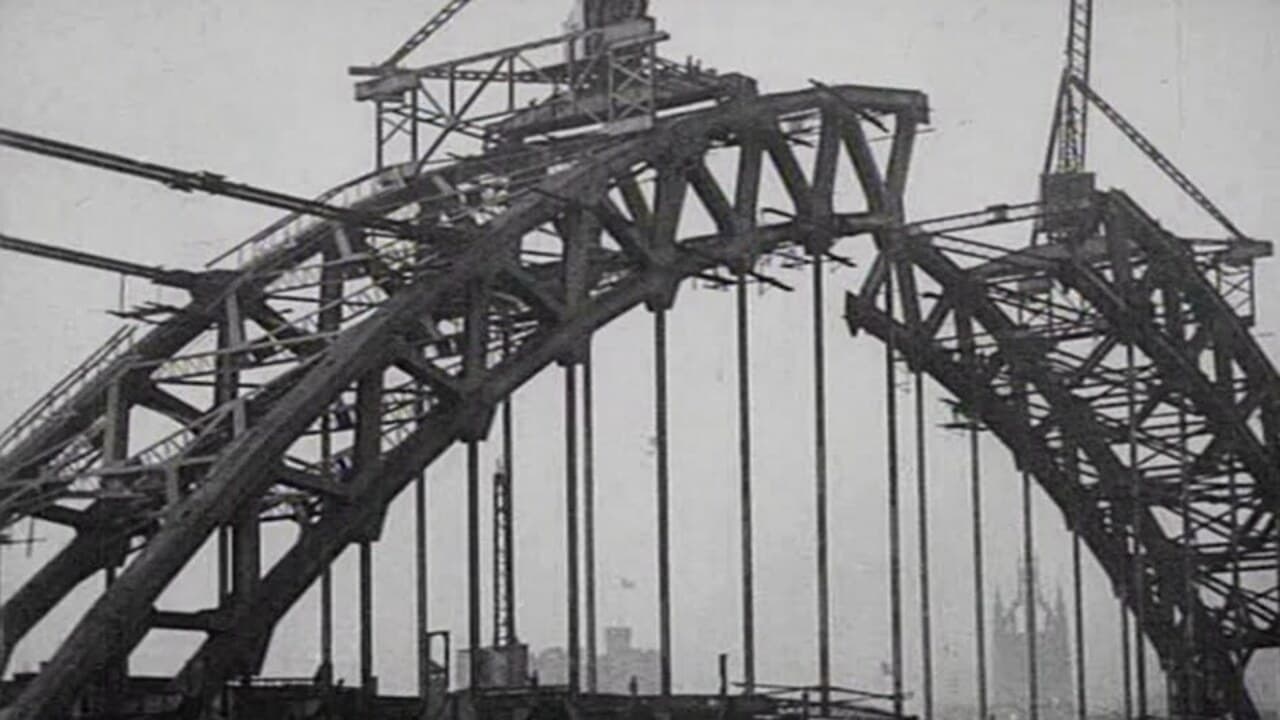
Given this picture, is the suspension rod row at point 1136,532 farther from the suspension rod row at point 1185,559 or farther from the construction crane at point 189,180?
the construction crane at point 189,180

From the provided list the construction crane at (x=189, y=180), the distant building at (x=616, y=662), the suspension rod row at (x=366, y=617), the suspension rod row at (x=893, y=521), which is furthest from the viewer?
the distant building at (x=616, y=662)

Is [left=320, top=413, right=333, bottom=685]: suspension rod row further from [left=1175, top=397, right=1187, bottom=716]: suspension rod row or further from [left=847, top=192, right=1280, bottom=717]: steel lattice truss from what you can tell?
[left=1175, top=397, right=1187, bottom=716]: suspension rod row

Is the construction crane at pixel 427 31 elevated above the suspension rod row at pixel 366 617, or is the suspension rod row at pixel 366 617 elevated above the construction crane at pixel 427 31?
the construction crane at pixel 427 31

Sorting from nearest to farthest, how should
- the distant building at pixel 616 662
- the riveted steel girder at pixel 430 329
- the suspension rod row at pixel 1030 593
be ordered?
1. the riveted steel girder at pixel 430 329
2. the suspension rod row at pixel 1030 593
3. the distant building at pixel 616 662

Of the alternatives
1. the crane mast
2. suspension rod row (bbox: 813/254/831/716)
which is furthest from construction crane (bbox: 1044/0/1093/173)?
suspension rod row (bbox: 813/254/831/716)

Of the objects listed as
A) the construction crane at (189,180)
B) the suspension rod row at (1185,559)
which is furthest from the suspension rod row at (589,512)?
the suspension rod row at (1185,559)

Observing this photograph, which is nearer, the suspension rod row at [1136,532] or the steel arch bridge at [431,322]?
the steel arch bridge at [431,322]

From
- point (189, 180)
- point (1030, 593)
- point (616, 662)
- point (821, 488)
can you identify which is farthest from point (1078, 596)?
point (616, 662)

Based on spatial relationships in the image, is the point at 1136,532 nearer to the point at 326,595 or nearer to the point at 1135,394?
the point at 1135,394
